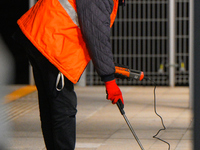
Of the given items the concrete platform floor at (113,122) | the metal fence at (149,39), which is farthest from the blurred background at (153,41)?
the concrete platform floor at (113,122)

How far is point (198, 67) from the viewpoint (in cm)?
185

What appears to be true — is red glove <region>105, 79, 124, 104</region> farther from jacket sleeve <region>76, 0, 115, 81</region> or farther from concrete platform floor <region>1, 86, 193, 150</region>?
concrete platform floor <region>1, 86, 193, 150</region>

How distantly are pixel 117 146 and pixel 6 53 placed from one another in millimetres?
1697

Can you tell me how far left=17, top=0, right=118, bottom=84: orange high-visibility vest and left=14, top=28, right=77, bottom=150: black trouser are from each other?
0.37ft

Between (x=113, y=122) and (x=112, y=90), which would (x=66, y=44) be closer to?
(x=112, y=90)

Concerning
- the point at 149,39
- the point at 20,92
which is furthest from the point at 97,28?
the point at 149,39

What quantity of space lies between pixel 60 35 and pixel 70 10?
7.4 inches

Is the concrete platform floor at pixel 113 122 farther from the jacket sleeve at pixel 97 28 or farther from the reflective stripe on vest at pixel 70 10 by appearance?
the reflective stripe on vest at pixel 70 10

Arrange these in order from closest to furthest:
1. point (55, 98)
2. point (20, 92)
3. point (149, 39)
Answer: point (55, 98), point (20, 92), point (149, 39)

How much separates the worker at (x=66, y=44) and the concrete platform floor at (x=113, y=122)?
59.1 inches

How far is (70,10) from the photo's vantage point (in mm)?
3115

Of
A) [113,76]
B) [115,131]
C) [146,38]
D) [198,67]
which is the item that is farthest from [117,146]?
[146,38]

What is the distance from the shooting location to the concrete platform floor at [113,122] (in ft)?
15.9

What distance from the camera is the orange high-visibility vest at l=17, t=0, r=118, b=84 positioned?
3.12 metres
